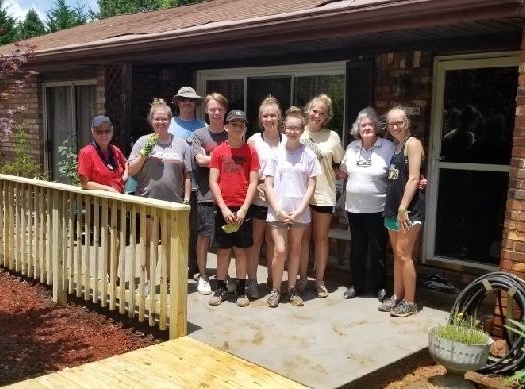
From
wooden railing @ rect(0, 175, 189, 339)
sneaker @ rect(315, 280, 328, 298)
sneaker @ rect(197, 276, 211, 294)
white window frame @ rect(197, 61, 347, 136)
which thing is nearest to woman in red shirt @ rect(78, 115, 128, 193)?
wooden railing @ rect(0, 175, 189, 339)

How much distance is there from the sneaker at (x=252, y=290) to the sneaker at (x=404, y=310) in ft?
3.82

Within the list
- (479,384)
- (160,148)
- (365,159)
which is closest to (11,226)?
(160,148)

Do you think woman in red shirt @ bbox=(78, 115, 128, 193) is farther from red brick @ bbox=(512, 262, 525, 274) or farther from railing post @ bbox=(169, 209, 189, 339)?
red brick @ bbox=(512, 262, 525, 274)

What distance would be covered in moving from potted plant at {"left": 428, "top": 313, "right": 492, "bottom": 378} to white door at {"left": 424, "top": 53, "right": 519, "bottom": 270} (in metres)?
1.99

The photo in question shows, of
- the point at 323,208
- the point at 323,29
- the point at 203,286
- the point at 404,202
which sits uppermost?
the point at 323,29

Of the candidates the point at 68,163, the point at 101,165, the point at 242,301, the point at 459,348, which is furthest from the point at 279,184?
the point at 68,163

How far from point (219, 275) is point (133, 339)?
0.91m

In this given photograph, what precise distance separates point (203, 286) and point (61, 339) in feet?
4.20

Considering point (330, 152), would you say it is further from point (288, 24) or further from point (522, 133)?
point (522, 133)

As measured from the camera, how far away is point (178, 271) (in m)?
3.96

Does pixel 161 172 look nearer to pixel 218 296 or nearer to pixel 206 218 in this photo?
pixel 206 218

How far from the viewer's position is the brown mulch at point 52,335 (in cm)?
391

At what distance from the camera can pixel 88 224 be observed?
481cm

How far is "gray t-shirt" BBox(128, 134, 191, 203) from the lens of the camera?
4.68 m
